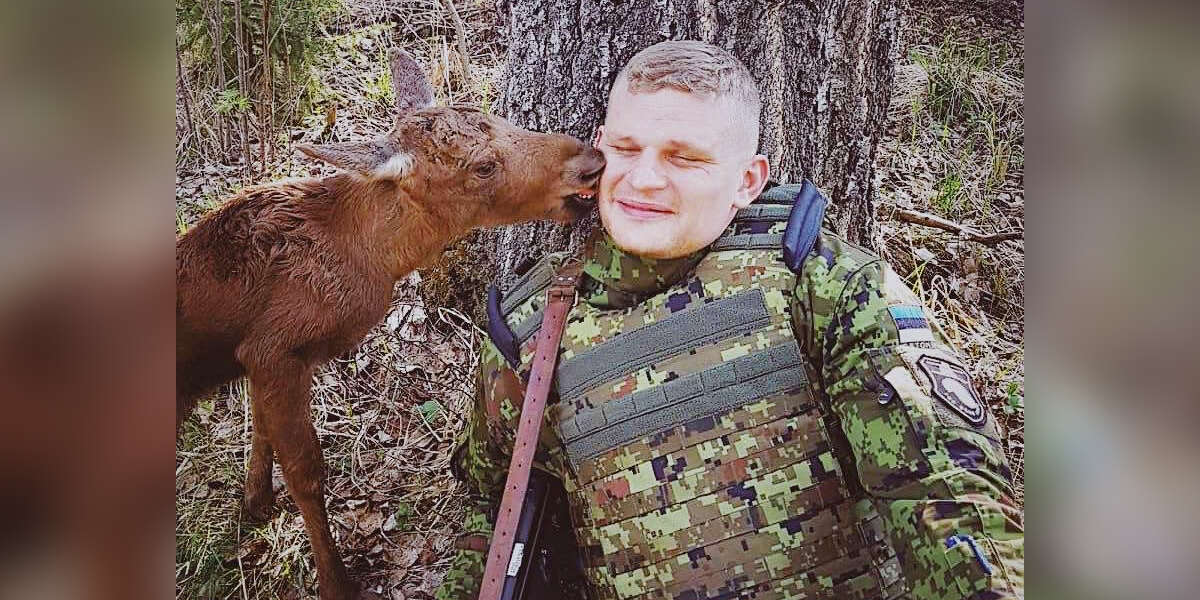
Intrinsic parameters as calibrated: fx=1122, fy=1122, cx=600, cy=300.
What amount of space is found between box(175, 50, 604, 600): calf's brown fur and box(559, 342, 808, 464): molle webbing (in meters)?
0.69

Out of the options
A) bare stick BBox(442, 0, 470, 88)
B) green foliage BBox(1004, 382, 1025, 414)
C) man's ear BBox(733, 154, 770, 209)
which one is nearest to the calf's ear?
bare stick BBox(442, 0, 470, 88)

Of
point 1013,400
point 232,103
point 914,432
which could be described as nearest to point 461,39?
point 232,103

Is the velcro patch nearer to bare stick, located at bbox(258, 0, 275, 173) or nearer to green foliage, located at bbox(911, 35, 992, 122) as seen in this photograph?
green foliage, located at bbox(911, 35, 992, 122)

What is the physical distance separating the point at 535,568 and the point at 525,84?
1.67 metres

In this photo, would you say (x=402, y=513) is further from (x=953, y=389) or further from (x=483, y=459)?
(x=953, y=389)

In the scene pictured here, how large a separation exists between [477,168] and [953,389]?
167cm

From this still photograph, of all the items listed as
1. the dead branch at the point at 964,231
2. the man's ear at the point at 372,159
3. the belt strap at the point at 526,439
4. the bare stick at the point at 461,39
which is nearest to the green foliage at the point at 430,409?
the belt strap at the point at 526,439

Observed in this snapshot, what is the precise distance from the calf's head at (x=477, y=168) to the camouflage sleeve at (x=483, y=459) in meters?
0.48

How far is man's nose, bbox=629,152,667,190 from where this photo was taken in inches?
139

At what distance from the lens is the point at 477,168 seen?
373 cm
